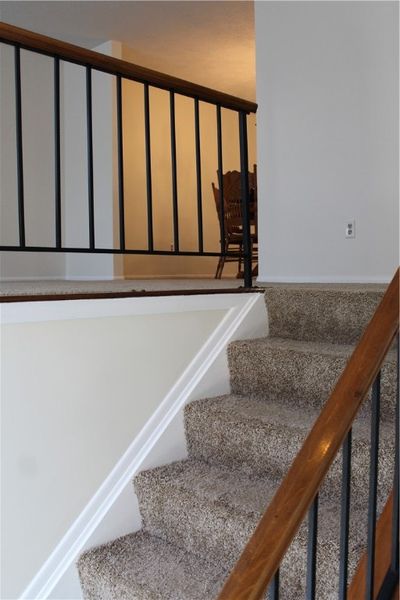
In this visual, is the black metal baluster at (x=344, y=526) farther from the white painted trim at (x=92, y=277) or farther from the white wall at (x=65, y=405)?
the white painted trim at (x=92, y=277)

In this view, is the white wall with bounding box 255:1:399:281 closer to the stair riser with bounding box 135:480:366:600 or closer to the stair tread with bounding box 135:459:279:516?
the stair tread with bounding box 135:459:279:516

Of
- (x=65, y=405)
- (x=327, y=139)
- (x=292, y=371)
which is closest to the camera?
(x=65, y=405)

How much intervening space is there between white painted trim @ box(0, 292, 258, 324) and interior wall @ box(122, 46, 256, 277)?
341 cm

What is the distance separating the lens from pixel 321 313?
246cm

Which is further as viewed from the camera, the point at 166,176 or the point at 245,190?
the point at 166,176

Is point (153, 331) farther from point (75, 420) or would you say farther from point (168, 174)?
point (168, 174)

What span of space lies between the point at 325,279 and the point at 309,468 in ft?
8.88

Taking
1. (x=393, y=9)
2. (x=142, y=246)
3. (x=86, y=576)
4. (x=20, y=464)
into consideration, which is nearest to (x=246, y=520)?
(x=86, y=576)

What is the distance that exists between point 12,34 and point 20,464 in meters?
1.37

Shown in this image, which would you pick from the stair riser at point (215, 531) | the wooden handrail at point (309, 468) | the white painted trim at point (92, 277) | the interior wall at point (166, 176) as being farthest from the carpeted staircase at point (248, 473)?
the interior wall at point (166, 176)

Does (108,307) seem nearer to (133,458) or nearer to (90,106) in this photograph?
(133,458)

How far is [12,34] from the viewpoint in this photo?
1844mm

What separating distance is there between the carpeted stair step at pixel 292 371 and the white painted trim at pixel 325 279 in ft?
3.62

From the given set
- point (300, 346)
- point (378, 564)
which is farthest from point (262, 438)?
point (378, 564)
